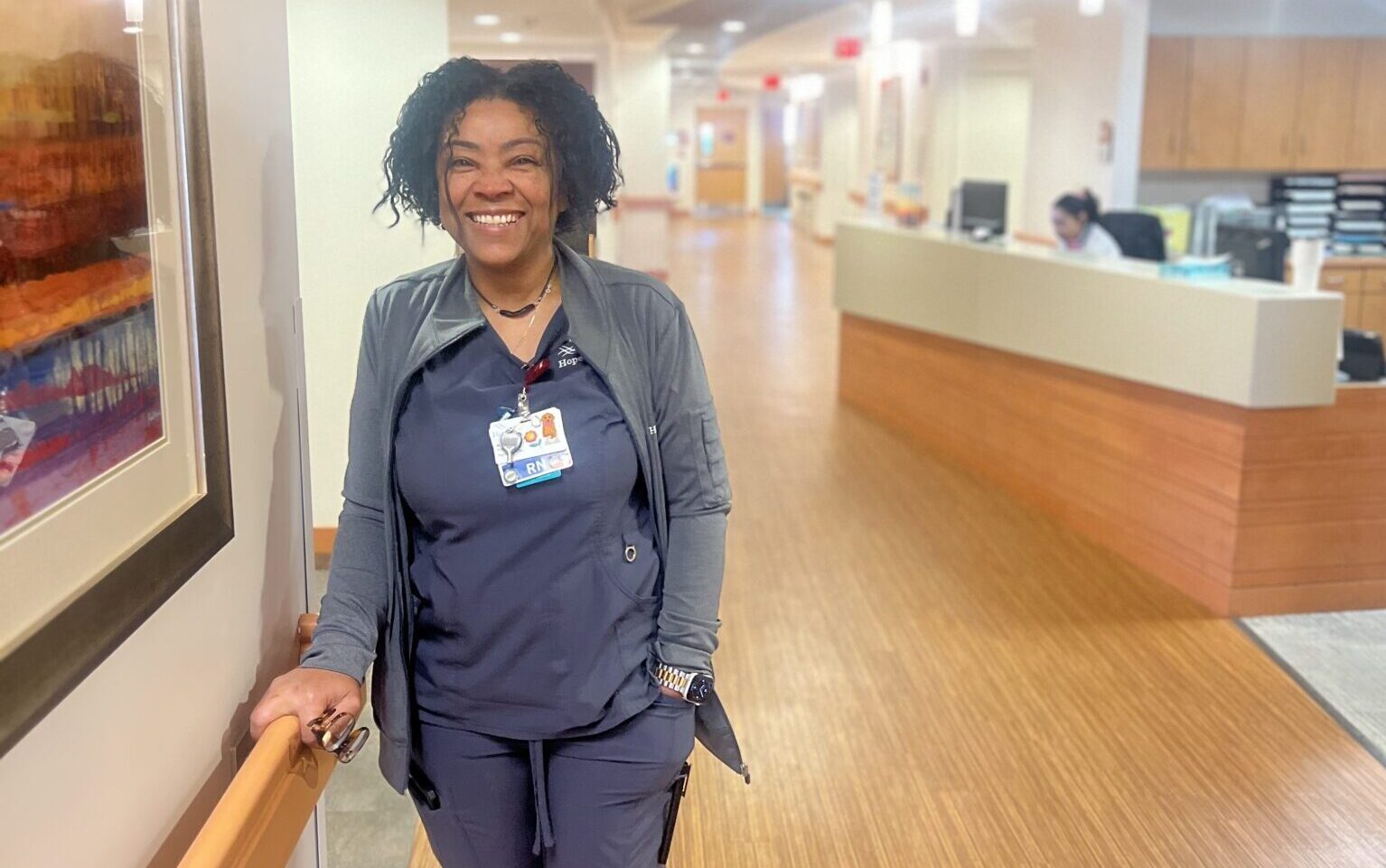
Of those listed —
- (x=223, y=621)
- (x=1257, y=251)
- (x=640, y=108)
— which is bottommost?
(x=223, y=621)

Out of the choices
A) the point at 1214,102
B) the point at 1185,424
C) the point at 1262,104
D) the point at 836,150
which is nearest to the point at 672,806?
the point at 1185,424

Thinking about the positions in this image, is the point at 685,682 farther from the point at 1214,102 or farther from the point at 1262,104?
the point at 1262,104

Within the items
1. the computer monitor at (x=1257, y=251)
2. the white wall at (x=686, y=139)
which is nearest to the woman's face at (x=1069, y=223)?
the computer monitor at (x=1257, y=251)

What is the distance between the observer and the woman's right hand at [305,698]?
53.8 inches

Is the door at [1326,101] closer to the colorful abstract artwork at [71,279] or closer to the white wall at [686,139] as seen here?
the colorful abstract artwork at [71,279]

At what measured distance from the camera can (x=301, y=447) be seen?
180 cm

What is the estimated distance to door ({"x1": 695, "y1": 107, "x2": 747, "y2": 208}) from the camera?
3120cm

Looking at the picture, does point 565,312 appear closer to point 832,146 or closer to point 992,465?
point 992,465

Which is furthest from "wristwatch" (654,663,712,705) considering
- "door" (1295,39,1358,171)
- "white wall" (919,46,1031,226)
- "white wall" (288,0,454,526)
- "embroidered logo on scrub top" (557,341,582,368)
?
"white wall" (919,46,1031,226)

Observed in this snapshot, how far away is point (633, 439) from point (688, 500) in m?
0.12

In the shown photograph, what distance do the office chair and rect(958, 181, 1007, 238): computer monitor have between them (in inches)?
33.9

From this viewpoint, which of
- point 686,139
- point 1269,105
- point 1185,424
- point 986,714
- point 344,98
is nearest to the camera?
point 986,714

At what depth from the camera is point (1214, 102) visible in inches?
305

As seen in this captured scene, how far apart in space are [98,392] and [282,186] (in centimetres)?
68
